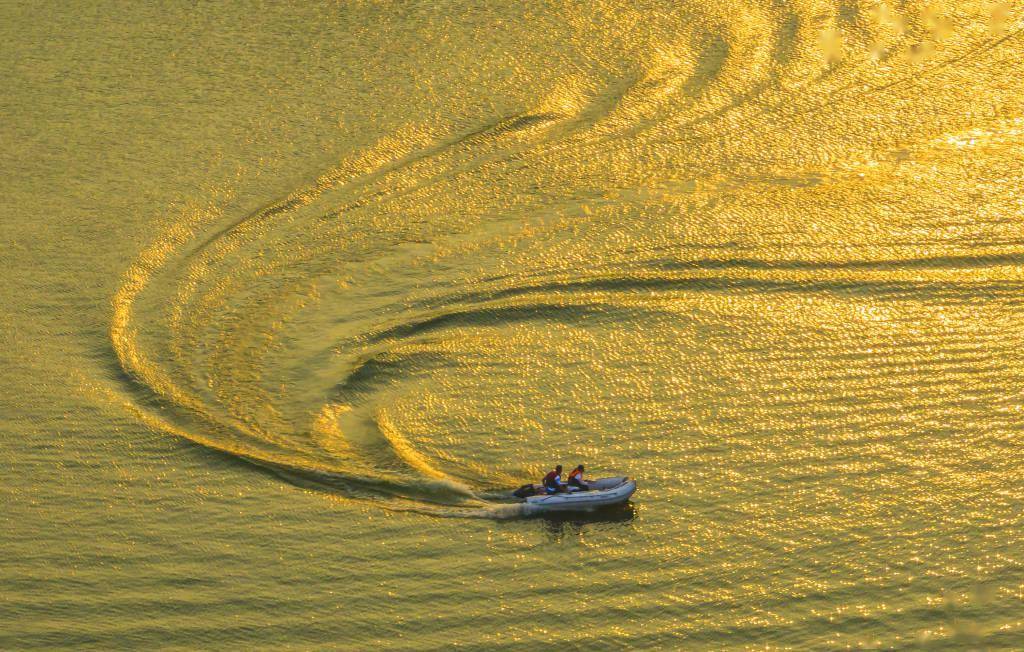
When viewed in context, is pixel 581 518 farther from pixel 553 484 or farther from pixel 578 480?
pixel 553 484

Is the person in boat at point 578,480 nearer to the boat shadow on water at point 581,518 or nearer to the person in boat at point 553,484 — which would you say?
the person in boat at point 553,484

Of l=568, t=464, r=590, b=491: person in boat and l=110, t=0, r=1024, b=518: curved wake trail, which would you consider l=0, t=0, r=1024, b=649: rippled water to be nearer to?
l=110, t=0, r=1024, b=518: curved wake trail

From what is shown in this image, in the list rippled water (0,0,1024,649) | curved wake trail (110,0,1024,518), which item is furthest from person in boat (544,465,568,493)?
curved wake trail (110,0,1024,518)

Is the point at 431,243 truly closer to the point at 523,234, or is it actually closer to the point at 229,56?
the point at 523,234

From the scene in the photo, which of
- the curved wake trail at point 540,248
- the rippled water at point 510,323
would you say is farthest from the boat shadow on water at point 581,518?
the curved wake trail at point 540,248

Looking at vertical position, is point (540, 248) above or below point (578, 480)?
above

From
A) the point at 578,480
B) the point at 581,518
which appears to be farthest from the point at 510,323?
the point at 581,518

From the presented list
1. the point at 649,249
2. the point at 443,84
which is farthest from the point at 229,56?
the point at 649,249

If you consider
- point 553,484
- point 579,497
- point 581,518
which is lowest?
point 581,518
